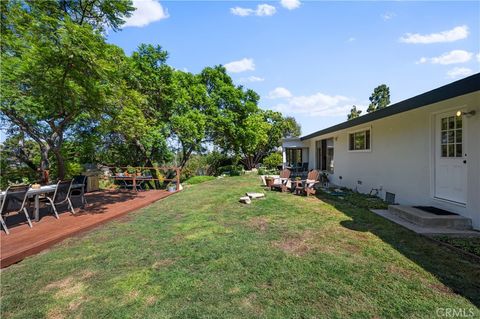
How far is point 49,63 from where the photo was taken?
5273 mm

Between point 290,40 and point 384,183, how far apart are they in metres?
6.21

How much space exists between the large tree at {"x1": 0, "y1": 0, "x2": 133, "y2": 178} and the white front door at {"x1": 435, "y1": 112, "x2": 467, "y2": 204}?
311 inches

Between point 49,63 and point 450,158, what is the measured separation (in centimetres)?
887

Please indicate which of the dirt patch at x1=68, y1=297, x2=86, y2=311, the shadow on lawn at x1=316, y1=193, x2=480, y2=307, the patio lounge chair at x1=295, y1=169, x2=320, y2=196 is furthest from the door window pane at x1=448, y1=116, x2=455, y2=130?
the dirt patch at x1=68, y1=297, x2=86, y2=311

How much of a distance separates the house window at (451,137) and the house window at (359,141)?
3.43 meters

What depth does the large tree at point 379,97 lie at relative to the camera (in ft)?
130

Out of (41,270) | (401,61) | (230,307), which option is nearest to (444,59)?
(401,61)

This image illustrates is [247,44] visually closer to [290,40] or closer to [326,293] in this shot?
[290,40]

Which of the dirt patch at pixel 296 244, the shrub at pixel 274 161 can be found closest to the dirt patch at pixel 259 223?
the dirt patch at pixel 296 244

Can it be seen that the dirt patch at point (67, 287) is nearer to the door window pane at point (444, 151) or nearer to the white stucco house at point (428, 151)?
the white stucco house at point (428, 151)

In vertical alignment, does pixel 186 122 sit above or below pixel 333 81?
below

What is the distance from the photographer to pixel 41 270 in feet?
10.6

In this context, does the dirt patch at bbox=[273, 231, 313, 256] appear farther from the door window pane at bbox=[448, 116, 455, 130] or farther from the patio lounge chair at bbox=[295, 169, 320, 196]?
the patio lounge chair at bbox=[295, 169, 320, 196]

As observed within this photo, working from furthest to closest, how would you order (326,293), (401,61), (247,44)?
(247,44) → (401,61) → (326,293)
